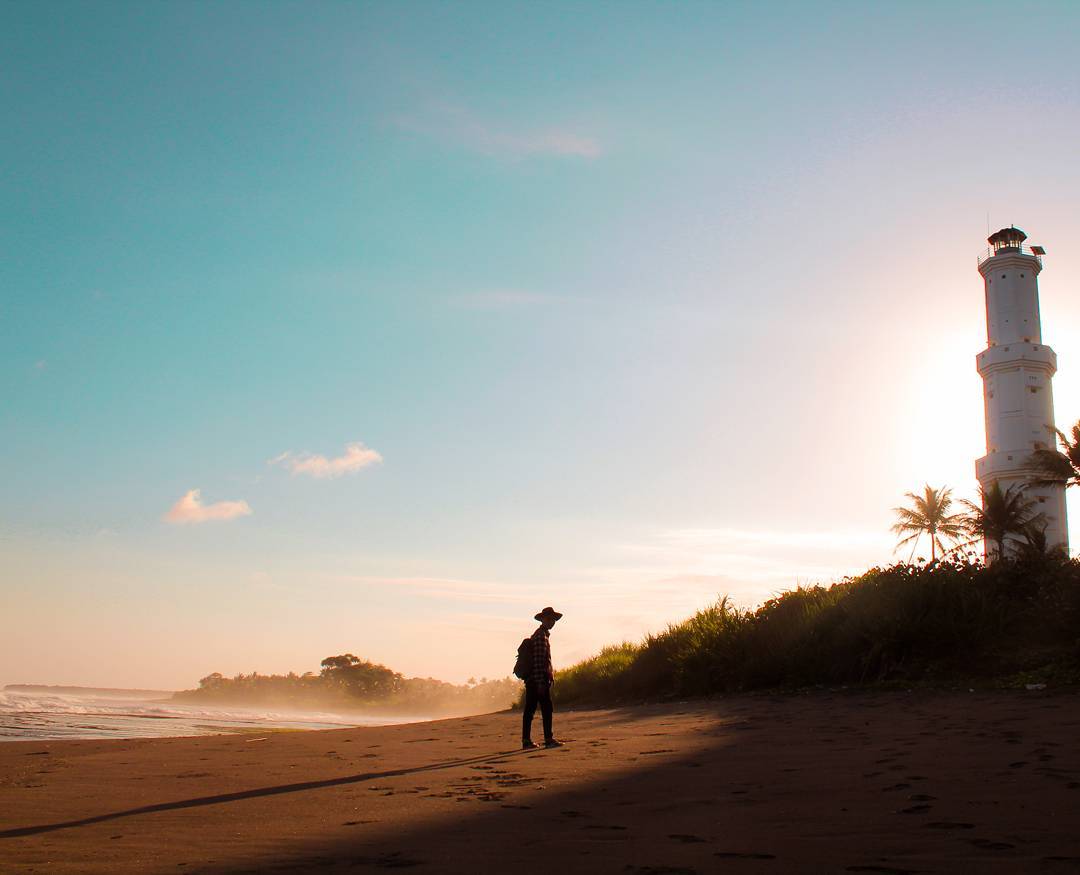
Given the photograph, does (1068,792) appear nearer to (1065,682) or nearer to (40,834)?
(40,834)

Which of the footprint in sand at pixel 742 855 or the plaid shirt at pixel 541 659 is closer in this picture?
the footprint in sand at pixel 742 855

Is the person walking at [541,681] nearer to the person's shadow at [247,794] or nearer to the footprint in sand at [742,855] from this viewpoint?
the person's shadow at [247,794]

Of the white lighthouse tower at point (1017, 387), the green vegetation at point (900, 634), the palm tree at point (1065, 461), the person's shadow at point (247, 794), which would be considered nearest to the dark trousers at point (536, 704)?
the person's shadow at point (247, 794)

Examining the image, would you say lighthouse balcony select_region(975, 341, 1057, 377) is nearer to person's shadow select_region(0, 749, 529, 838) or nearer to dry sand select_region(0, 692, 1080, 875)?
dry sand select_region(0, 692, 1080, 875)

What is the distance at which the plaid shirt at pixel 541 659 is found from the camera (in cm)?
1176

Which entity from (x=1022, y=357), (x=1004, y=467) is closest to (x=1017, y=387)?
(x=1022, y=357)

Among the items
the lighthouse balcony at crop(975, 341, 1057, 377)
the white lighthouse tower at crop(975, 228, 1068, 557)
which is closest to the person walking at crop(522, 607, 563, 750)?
the white lighthouse tower at crop(975, 228, 1068, 557)

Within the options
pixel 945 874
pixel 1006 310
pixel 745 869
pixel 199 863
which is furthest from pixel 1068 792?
pixel 1006 310

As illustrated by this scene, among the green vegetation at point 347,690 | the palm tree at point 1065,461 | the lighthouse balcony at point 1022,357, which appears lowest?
the green vegetation at point 347,690

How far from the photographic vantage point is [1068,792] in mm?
5508

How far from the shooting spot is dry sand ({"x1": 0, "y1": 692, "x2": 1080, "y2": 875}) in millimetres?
4562

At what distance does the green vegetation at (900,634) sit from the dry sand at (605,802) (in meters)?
3.26

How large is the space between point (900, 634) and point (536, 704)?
25.0ft

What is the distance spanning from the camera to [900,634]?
1548cm
